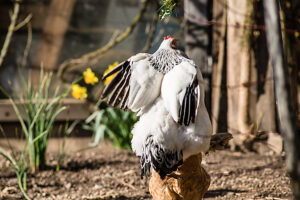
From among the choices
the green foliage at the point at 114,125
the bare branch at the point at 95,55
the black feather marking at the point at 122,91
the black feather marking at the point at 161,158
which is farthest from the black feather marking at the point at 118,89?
the bare branch at the point at 95,55

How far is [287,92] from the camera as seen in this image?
35.2 inches

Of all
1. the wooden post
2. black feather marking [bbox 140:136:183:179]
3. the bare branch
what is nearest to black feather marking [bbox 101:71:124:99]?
black feather marking [bbox 140:136:183:179]

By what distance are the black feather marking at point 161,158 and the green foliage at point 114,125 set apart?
1.55 m

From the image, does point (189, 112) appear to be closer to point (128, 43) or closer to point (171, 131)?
point (171, 131)

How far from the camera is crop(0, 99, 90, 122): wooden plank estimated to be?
3.06 meters

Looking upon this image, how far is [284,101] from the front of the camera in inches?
34.9

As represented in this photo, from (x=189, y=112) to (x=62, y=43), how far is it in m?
2.29

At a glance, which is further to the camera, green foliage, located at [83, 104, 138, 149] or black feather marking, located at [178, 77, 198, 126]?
green foliage, located at [83, 104, 138, 149]

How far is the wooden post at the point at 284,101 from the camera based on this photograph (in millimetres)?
859

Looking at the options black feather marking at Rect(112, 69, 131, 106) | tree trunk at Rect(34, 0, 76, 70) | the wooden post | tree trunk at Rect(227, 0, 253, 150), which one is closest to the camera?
the wooden post

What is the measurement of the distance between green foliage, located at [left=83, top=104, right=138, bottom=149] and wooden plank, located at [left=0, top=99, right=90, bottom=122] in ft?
0.46

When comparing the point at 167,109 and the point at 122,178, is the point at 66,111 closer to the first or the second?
the point at 122,178

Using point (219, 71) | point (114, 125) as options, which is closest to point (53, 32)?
point (114, 125)

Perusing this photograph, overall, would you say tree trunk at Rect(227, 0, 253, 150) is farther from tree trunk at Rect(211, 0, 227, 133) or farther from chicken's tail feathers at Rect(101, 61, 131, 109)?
chicken's tail feathers at Rect(101, 61, 131, 109)
